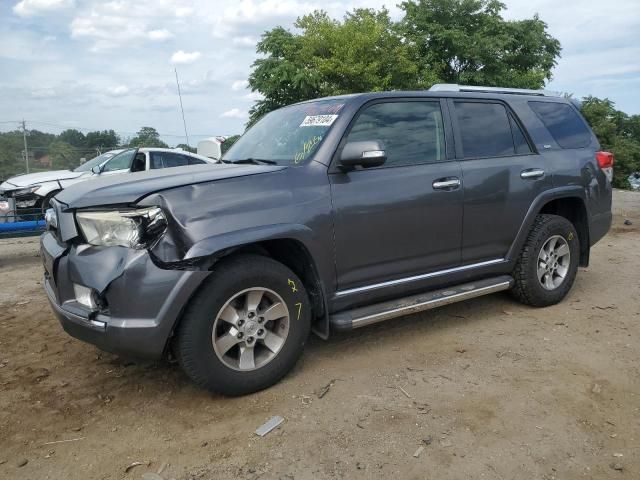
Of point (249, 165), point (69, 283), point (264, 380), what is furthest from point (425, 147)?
point (69, 283)

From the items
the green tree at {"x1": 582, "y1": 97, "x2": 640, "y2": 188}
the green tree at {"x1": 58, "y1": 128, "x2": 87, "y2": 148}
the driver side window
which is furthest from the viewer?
the green tree at {"x1": 582, "y1": 97, "x2": 640, "y2": 188}

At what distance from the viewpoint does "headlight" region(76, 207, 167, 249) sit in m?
2.83

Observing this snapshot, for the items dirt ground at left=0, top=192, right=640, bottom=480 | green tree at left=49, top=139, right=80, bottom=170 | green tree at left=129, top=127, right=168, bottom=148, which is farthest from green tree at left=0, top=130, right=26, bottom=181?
dirt ground at left=0, top=192, right=640, bottom=480

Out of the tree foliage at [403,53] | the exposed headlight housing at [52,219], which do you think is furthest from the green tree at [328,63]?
the exposed headlight housing at [52,219]

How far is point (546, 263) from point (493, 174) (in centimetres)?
108

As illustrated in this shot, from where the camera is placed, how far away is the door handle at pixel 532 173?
4.35m

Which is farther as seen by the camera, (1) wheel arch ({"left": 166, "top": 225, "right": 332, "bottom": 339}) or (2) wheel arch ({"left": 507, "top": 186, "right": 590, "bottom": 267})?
Result: (2) wheel arch ({"left": 507, "top": 186, "right": 590, "bottom": 267})

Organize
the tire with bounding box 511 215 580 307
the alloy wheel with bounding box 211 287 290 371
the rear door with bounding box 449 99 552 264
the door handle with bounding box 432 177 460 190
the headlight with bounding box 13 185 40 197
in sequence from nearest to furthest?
the alloy wheel with bounding box 211 287 290 371, the door handle with bounding box 432 177 460 190, the rear door with bounding box 449 99 552 264, the tire with bounding box 511 215 580 307, the headlight with bounding box 13 185 40 197

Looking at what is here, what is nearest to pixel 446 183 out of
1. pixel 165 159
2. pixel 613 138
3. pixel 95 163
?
pixel 165 159

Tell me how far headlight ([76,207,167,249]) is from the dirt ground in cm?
98

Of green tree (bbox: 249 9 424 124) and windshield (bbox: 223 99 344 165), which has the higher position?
green tree (bbox: 249 9 424 124)

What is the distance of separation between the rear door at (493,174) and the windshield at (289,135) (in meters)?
1.05

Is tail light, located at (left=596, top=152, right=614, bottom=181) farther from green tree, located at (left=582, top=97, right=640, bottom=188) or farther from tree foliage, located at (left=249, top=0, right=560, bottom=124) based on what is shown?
green tree, located at (left=582, top=97, right=640, bottom=188)

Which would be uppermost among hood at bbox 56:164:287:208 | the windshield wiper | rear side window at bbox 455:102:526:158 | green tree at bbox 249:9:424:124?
green tree at bbox 249:9:424:124
